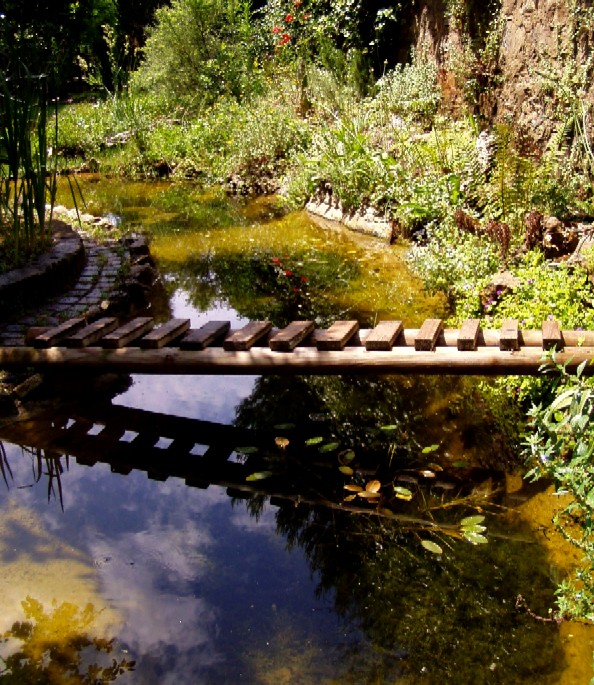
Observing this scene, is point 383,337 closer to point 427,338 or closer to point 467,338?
point 427,338

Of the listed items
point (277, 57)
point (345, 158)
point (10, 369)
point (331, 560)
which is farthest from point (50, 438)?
point (277, 57)

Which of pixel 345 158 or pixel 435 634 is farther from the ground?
pixel 345 158

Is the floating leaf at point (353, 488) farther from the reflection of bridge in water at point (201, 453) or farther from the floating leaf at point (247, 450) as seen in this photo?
the floating leaf at point (247, 450)

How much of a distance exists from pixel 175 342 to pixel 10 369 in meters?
1.05

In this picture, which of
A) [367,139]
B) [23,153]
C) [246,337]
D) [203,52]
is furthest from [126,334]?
[203,52]

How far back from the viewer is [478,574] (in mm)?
2938

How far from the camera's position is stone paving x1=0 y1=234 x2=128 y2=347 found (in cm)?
493

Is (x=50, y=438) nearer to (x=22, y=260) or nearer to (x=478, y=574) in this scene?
(x=22, y=260)

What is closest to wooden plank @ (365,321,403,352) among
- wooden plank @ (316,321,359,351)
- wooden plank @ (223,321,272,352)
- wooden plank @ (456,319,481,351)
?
wooden plank @ (316,321,359,351)

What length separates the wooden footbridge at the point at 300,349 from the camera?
12.3 ft

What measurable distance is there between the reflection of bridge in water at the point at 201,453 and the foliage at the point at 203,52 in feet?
31.6

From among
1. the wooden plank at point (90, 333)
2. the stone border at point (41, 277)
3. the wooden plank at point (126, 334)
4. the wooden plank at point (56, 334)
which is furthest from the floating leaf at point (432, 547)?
the stone border at point (41, 277)

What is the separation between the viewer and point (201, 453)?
13.1ft

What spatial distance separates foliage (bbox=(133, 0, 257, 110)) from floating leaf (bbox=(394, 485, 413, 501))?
10522 mm
